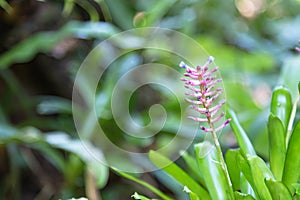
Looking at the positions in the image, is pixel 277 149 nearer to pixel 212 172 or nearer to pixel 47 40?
pixel 212 172

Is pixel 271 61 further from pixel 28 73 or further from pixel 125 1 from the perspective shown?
pixel 28 73

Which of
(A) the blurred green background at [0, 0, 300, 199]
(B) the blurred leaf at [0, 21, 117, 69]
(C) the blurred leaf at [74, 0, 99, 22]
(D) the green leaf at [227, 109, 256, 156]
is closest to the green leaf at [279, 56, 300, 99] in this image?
(A) the blurred green background at [0, 0, 300, 199]

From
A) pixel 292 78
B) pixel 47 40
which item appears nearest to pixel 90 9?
pixel 47 40

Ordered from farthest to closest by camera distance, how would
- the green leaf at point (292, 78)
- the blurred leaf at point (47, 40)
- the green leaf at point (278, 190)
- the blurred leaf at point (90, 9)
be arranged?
the blurred leaf at point (90, 9) → the blurred leaf at point (47, 40) → the green leaf at point (292, 78) → the green leaf at point (278, 190)

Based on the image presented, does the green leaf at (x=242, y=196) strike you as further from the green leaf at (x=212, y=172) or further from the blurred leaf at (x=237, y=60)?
the blurred leaf at (x=237, y=60)

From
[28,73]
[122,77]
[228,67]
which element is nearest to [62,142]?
[122,77]

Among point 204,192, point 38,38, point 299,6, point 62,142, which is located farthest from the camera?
point 299,6

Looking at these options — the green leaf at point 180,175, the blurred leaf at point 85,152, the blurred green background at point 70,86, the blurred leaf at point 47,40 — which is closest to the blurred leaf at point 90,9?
the blurred green background at point 70,86
